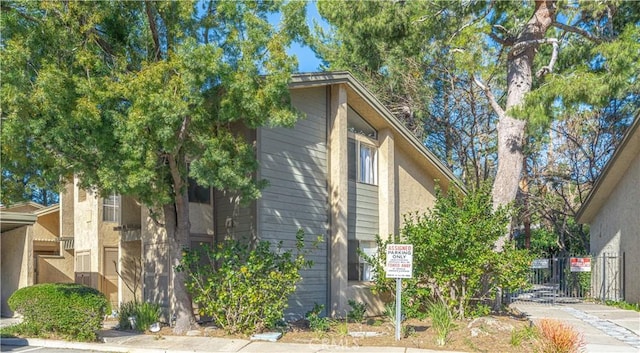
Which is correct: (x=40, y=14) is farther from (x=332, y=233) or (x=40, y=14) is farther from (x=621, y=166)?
(x=621, y=166)

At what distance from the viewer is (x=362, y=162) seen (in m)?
18.6

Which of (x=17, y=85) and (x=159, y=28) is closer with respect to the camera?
(x=17, y=85)

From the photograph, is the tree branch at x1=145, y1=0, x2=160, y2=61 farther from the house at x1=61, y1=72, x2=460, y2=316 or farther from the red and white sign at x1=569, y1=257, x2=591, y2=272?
the red and white sign at x1=569, y1=257, x2=591, y2=272

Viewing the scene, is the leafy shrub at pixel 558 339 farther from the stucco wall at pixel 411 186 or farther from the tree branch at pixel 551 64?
the tree branch at pixel 551 64

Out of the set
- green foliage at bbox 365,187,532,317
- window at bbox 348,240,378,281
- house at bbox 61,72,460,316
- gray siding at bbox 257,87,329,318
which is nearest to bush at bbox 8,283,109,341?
house at bbox 61,72,460,316

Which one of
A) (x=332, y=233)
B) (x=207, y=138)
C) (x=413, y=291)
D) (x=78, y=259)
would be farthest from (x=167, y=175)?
(x=78, y=259)

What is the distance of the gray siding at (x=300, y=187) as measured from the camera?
49.3ft

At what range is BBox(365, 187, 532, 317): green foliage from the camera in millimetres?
13602

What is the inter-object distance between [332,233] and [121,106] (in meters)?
7.23

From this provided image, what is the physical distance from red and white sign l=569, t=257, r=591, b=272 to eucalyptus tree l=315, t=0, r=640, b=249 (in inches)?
226

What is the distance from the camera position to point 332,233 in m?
16.6

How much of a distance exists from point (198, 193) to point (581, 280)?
1859 centimetres

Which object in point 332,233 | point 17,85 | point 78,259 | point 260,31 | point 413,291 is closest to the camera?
point 17,85

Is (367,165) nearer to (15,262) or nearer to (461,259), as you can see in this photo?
(461,259)
